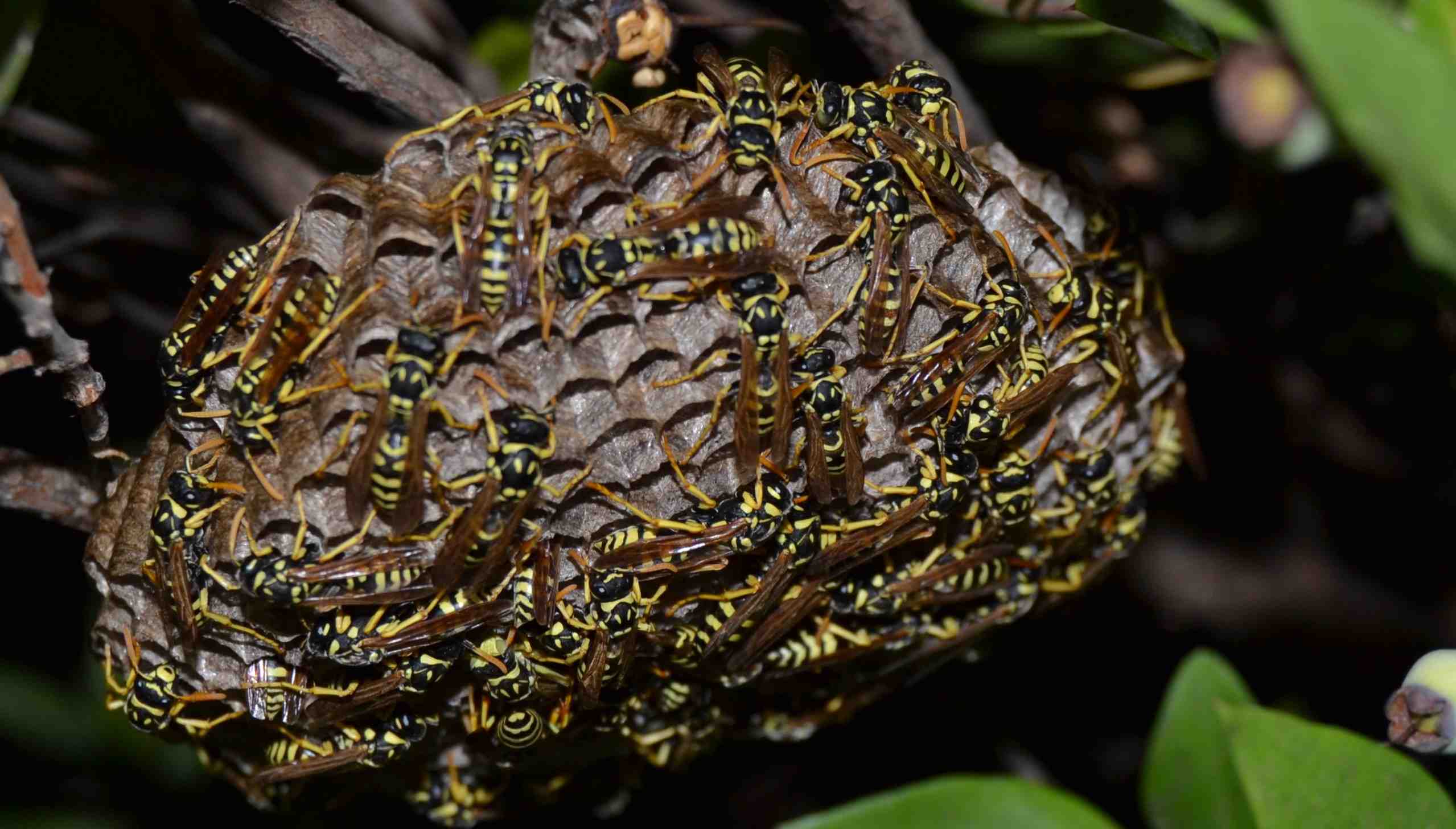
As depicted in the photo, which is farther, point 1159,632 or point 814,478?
point 1159,632

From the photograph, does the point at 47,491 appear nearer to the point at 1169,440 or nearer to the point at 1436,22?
the point at 1169,440

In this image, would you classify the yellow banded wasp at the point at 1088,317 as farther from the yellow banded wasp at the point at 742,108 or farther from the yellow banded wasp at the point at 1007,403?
the yellow banded wasp at the point at 742,108

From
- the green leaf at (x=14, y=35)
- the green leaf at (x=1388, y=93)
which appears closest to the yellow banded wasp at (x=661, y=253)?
the green leaf at (x=1388, y=93)

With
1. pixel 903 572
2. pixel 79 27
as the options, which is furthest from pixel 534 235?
pixel 79 27

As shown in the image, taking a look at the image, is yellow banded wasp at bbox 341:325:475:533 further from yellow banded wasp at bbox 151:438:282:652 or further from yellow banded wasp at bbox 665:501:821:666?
yellow banded wasp at bbox 665:501:821:666

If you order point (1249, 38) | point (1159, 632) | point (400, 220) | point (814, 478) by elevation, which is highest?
point (1249, 38)

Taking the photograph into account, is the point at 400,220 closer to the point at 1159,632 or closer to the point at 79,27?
the point at 79,27
